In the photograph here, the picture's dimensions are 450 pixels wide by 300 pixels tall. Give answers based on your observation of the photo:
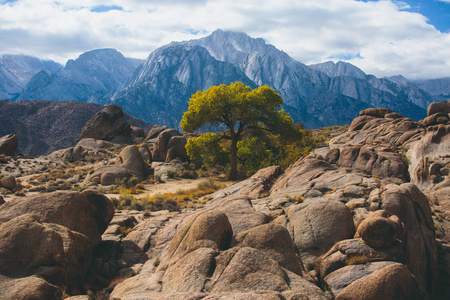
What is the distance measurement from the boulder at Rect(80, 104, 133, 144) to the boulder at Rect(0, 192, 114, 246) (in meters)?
52.4

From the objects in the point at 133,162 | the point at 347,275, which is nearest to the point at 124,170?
the point at 133,162

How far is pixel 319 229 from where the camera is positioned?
405 inches

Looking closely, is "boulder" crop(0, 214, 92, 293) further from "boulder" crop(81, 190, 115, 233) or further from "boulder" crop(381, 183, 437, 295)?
"boulder" crop(381, 183, 437, 295)

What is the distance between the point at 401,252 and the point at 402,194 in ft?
9.73

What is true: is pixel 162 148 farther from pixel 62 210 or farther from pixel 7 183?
pixel 62 210

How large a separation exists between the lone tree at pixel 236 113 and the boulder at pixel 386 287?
1967 centimetres

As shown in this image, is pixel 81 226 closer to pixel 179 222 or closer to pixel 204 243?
pixel 179 222

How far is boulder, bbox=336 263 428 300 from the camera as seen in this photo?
7344 mm

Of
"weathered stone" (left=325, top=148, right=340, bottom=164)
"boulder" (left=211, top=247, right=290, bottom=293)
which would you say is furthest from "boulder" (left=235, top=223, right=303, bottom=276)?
"weathered stone" (left=325, top=148, right=340, bottom=164)

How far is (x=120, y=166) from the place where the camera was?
3062 cm

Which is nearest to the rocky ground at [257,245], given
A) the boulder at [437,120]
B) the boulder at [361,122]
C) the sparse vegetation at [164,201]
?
the sparse vegetation at [164,201]

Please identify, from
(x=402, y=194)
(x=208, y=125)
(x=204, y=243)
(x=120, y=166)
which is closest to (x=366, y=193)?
(x=402, y=194)

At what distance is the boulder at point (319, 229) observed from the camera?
9901 millimetres

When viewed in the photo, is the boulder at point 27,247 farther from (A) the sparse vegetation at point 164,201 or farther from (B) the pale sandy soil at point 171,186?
(B) the pale sandy soil at point 171,186
